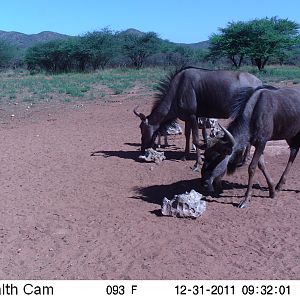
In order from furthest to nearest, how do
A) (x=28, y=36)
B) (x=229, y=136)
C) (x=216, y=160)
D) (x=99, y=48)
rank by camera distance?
(x=28, y=36) → (x=99, y=48) → (x=216, y=160) → (x=229, y=136)

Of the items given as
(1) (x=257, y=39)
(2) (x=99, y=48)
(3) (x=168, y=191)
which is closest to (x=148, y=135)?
(3) (x=168, y=191)

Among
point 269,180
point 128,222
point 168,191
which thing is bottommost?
point 128,222

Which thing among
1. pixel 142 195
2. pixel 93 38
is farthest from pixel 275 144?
pixel 93 38

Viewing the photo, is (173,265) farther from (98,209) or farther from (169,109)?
(169,109)

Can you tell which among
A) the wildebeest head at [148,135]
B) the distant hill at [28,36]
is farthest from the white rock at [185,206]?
the distant hill at [28,36]

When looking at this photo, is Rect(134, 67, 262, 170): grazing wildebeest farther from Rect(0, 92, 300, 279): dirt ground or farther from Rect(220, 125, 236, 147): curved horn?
Rect(220, 125, 236, 147): curved horn

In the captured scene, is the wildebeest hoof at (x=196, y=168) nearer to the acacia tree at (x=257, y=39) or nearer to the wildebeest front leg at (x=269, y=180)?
the wildebeest front leg at (x=269, y=180)

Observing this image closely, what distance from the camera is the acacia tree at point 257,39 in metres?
41.9

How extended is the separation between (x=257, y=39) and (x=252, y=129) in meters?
37.1

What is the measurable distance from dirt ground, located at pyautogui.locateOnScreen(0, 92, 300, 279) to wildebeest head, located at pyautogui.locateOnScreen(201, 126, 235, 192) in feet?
1.41

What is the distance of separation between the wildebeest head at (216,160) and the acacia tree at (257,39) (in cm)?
3610

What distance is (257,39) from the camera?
4209 cm

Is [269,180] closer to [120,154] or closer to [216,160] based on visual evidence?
[216,160]
